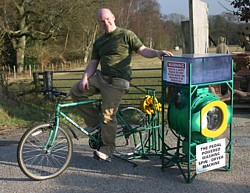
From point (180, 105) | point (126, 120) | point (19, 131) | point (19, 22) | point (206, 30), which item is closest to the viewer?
point (180, 105)

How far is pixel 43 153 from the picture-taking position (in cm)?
424

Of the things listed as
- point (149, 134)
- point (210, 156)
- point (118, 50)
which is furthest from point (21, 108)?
point (210, 156)

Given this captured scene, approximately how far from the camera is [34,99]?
8734 mm

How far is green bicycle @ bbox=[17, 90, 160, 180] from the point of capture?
4000mm

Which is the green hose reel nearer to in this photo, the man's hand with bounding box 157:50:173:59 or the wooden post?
the man's hand with bounding box 157:50:173:59

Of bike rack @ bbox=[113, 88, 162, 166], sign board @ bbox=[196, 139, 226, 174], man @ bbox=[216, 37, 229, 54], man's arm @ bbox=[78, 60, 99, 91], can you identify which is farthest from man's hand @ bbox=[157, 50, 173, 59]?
man @ bbox=[216, 37, 229, 54]

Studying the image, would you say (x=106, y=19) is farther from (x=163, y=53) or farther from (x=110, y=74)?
(x=163, y=53)

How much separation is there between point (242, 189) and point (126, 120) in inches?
66.9

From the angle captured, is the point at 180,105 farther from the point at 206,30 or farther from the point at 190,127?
the point at 206,30

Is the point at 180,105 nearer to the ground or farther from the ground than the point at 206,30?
nearer to the ground

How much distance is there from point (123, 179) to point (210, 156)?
1.01 metres

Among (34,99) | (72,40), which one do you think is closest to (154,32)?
(72,40)

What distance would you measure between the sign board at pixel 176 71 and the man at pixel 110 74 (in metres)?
0.32

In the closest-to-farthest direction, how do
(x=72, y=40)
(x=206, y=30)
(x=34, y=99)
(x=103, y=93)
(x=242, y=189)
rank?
(x=242, y=189), (x=103, y=93), (x=206, y=30), (x=34, y=99), (x=72, y=40)
